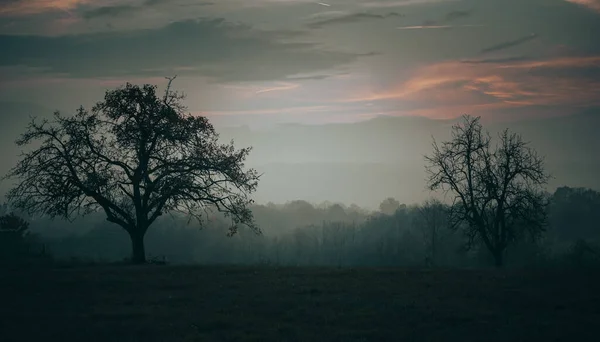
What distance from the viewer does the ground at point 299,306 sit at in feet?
72.9

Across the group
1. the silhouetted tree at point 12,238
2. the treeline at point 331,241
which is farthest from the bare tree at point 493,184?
the treeline at point 331,241

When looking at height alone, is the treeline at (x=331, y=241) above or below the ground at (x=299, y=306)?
above

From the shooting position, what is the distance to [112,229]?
142 m

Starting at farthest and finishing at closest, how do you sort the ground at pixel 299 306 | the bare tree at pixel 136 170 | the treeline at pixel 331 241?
the treeline at pixel 331 241 < the bare tree at pixel 136 170 < the ground at pixel 299 306

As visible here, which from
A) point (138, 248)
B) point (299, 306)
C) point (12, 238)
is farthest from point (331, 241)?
point (299, 306)

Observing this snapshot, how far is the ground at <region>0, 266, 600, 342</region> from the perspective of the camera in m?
22.2

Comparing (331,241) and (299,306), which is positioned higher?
(331,241)

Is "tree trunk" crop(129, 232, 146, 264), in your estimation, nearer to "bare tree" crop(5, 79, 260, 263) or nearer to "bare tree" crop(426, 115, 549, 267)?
"bare tree" crop(5, 79, 260, 263)

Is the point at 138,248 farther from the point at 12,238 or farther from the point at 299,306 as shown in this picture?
the point at 299,306

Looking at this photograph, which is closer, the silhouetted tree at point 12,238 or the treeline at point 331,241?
the silhouetted tree at point 12,238

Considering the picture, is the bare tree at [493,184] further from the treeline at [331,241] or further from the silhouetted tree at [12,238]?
the treeline at [331,241]

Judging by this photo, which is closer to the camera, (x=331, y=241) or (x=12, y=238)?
(x=12, y=238)

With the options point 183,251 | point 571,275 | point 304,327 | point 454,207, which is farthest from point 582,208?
point 304,327

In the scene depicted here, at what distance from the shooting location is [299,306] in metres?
26.6
